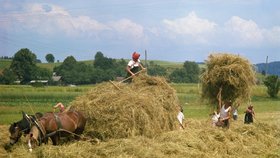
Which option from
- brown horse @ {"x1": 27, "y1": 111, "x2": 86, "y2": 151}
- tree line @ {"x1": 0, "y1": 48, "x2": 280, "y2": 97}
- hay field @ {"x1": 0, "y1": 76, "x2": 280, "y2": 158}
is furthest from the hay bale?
tree line @ {"x1": 0, "y1": 48, "x2": 280, "y2": 97}

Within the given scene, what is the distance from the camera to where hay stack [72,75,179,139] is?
10945 millimetres

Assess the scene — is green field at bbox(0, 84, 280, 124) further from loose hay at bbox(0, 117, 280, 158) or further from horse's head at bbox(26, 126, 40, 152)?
horse's head at bbox(26, 126, 40, 152)

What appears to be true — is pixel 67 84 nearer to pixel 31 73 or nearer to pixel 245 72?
pixel 31 73

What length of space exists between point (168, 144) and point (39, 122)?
325 cm

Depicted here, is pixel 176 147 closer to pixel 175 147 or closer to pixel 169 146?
pixel 175 147

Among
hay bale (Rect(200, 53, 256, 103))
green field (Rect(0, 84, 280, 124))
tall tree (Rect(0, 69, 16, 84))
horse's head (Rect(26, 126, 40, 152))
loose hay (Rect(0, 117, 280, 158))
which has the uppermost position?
hay bale (Rect(200, 53, 256, 103))

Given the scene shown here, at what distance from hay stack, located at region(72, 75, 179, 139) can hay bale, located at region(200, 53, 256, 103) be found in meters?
3.77

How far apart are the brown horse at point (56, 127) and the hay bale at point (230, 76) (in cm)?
647

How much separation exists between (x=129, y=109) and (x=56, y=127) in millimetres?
A: 1926

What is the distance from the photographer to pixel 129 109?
36.1ft

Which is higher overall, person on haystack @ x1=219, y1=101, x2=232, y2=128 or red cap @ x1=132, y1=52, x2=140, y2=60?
red cap @ x1=132, y1=52, x2=140, y2=60

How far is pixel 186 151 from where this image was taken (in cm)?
1032

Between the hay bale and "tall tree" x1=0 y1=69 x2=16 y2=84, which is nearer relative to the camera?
the hay bale

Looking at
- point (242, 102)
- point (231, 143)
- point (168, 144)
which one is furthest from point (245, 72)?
point (168, 144)
